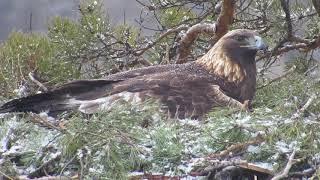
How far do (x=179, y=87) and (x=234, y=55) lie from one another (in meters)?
0.79

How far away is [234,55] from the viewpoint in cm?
506

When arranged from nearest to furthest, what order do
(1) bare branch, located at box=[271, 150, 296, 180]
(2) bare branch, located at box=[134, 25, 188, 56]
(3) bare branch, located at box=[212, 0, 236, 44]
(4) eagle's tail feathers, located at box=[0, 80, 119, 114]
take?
(1) bare branch, located at box=[271, 150, 296, 180]
(4) eagle's tail feathers, located at box=[0, 80, 119, 114]
(3) bare branch, located at box=[212, 0, 236, 44]
(2) bare branch, located at box=[134, 25, 188, 56]

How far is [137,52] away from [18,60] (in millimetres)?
1119

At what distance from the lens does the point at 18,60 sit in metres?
5.13

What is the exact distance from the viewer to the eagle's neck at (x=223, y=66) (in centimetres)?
486

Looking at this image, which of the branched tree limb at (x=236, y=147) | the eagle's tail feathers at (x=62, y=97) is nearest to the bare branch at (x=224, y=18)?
the eagle's tail feathers at (x=62, y=97)

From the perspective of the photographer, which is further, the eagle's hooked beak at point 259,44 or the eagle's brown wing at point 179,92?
the eagle's hooked beak at point 259,44

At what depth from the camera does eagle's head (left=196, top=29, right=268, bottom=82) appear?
16.0 feet

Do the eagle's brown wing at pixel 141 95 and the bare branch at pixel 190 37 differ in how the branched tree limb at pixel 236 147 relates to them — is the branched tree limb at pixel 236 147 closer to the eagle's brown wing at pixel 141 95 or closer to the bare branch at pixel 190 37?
the eagle's brown wing at pixel 141 95

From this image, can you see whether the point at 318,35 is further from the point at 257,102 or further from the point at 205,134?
the point at 205,134

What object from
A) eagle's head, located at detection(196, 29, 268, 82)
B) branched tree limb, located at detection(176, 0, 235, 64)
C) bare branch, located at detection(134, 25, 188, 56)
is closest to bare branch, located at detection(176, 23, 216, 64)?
branched tree limb, located at detection(176, 0, 235, 64)

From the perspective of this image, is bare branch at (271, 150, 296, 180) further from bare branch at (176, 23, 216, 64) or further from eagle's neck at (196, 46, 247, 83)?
bare branch at (176, 23, 216, 64)

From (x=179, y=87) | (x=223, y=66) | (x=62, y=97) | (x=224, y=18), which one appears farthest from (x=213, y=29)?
(x=62, y=97)

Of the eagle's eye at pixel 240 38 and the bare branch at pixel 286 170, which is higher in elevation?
the eagle's eye at pixel 240 38
